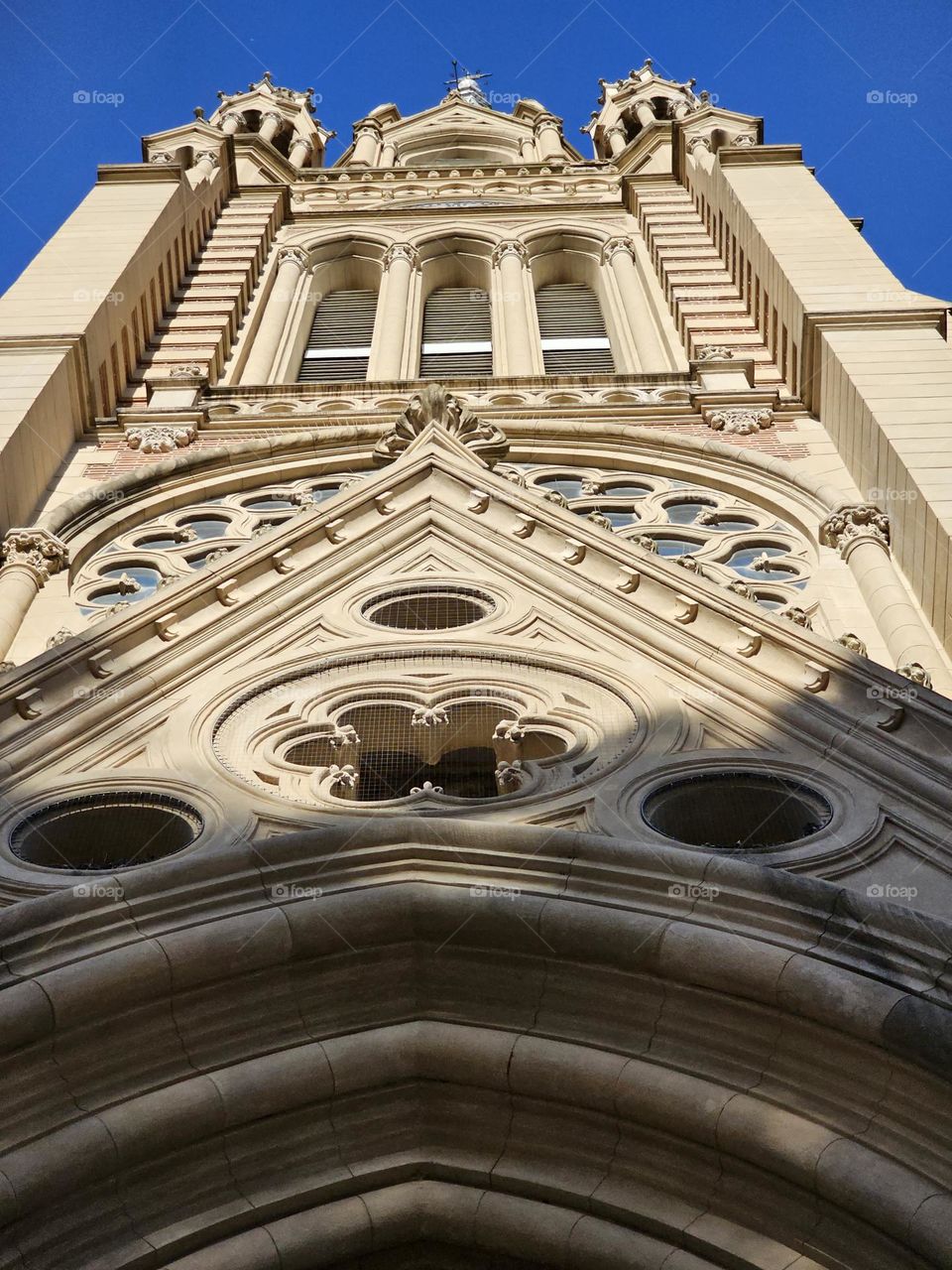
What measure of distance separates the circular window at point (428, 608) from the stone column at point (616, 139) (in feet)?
98.3

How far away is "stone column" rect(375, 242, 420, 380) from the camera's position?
77.0ft

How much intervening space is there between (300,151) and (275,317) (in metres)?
17.0

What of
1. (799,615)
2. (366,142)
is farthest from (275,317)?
(366,142)

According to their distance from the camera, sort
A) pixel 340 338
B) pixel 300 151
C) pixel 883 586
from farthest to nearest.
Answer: pixel 300 151, pixel 340 338, pixel 883 586

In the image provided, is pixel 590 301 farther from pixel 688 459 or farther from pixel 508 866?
pixel 508 866

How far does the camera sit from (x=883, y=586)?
13.7m

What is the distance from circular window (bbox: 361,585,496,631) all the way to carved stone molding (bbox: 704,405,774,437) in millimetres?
7781

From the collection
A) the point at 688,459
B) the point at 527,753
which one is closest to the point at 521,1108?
the point at 527,753

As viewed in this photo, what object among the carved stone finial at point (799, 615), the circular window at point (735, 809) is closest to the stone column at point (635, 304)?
the carved stone finial at point (799, 615)

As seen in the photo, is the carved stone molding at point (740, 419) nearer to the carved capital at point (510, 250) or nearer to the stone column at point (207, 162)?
the carved capital at point (510, 250)

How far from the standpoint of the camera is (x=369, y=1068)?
740cm
